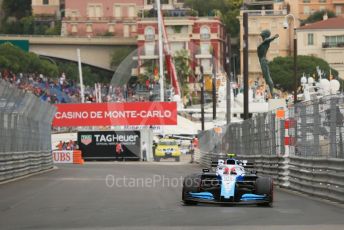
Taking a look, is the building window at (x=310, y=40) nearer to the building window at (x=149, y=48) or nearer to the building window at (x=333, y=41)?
the building window at (x=333, y=41)

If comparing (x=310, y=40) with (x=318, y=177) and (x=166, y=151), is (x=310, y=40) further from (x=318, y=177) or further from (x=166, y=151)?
(x=318, y=177)

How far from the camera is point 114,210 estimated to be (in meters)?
19.8

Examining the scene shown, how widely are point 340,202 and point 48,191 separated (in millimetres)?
7933

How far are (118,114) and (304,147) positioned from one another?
2342 inches

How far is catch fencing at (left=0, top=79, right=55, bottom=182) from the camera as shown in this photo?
35031 mm

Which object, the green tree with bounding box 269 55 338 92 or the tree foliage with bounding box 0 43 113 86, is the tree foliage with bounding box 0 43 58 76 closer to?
the tree foliage with bounding box 0 43 113 86

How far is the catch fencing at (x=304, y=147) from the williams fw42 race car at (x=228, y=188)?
6.63ft

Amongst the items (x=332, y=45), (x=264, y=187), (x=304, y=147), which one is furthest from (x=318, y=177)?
(x=332, y=45)

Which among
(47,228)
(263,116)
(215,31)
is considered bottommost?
(47,228)

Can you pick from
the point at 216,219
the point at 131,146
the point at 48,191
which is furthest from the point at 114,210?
the point at 131,146

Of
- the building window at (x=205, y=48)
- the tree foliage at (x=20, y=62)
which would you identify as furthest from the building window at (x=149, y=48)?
the tree foliage at (x=20, y=62)

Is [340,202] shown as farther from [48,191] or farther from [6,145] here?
[6,145]

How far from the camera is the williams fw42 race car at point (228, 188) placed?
2081 cm

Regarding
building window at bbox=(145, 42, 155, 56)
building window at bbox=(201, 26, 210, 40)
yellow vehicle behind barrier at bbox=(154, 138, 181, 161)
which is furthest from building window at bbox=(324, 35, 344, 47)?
yellow vehicle behind barrier at bbox=(154, 138, 181, 161)
